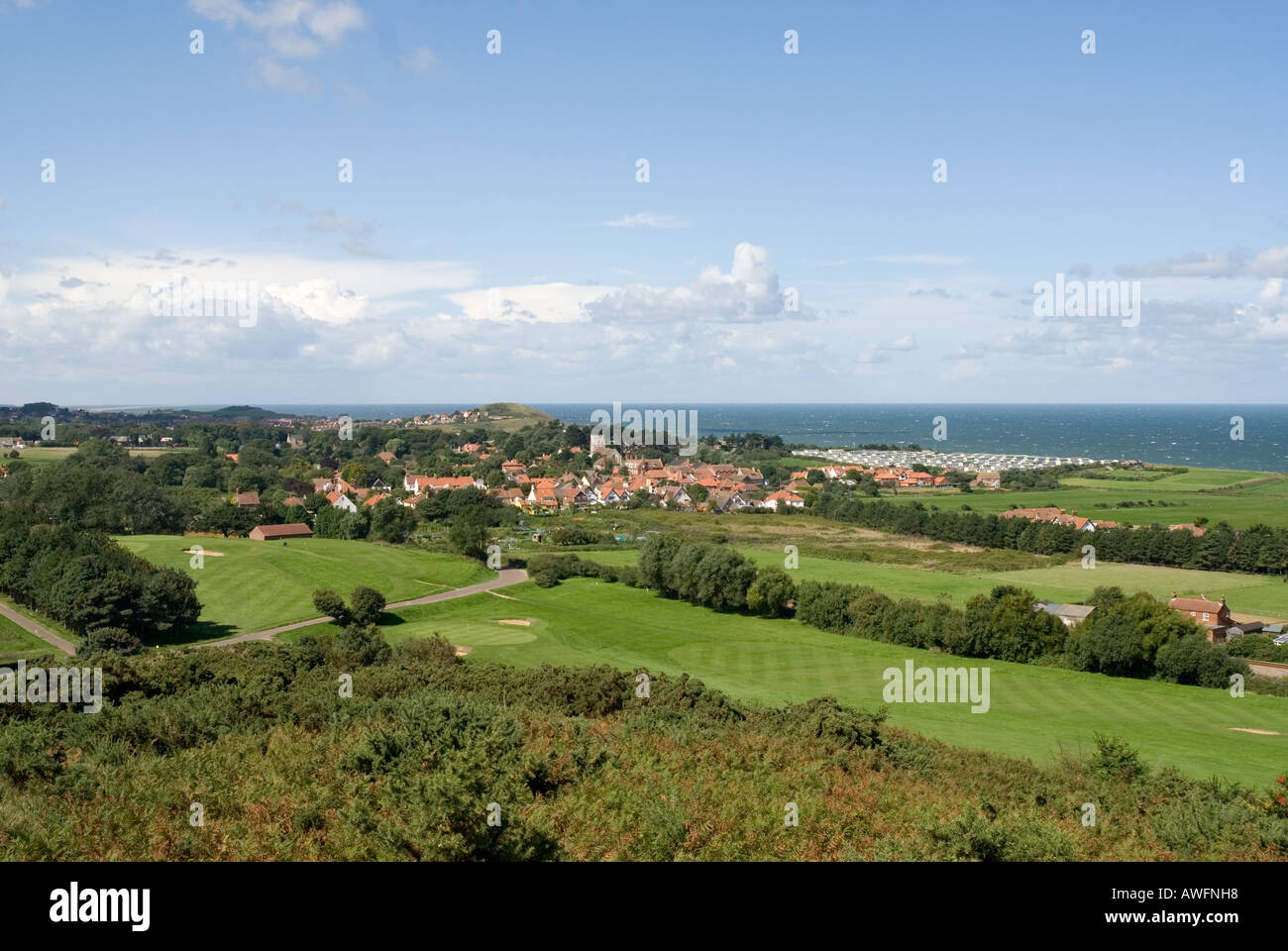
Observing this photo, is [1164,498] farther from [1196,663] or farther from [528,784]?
[528,784]

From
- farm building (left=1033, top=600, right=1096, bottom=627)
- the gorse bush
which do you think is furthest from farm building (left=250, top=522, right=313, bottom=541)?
farm building (left=1033, top=600, right=1096, bottom=627)

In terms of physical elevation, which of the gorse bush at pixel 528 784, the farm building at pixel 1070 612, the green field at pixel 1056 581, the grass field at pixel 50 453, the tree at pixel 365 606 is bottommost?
the green field at pixel 1056 581

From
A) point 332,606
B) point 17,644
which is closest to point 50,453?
point 17,644

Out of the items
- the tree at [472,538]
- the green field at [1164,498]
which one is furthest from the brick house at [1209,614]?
the tree at [472,538]

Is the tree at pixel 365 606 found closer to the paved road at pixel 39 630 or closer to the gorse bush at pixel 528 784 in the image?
the paved road at pixel 39 630

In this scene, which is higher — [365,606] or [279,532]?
[279,532]

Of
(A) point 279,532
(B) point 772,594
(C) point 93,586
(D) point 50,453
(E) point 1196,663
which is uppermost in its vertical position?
(D) point 50,453
